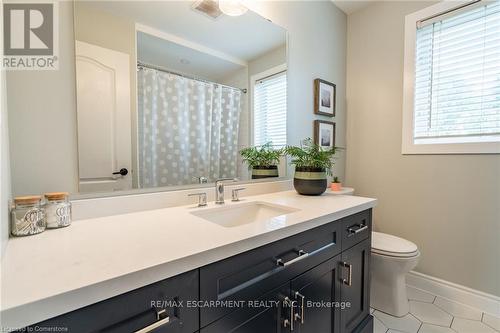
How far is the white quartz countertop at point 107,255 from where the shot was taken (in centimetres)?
43

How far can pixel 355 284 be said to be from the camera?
1.26 meters

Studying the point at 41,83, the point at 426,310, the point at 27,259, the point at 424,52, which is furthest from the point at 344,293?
the point at 424,52

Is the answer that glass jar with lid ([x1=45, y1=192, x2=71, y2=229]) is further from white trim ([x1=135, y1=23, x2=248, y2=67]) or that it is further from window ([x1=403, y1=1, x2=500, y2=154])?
window ([x1=403, y1=1, x2=500, y2=154])

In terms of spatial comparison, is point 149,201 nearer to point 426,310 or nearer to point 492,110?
point 426,310

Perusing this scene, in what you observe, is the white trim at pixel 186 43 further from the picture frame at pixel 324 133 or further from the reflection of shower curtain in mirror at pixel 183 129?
the picture frame at pixel 324 133

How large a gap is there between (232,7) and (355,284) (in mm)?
1769

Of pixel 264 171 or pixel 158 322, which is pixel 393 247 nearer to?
pixel 264 171

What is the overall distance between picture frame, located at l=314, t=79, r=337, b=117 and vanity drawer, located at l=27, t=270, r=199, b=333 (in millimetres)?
1839

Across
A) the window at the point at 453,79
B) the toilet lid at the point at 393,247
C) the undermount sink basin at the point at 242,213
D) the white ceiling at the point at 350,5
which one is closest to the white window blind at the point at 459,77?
the window at the point at 453,79

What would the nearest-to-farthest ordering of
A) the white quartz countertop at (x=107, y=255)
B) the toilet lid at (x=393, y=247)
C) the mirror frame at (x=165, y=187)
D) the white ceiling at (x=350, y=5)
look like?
the white quartz countertop at (x=107, y=255)
the mirror frame at (x=165, y=187)
the toilet lid at (x=393, y=247)
the white ceiling at (x=350, y=5)

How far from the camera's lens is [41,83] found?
875 millimetres

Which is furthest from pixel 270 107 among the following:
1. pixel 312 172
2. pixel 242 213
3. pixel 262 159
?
pixel 242 213

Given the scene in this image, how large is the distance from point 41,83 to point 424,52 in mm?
2534

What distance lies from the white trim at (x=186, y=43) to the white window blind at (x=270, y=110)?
0.22 metres
